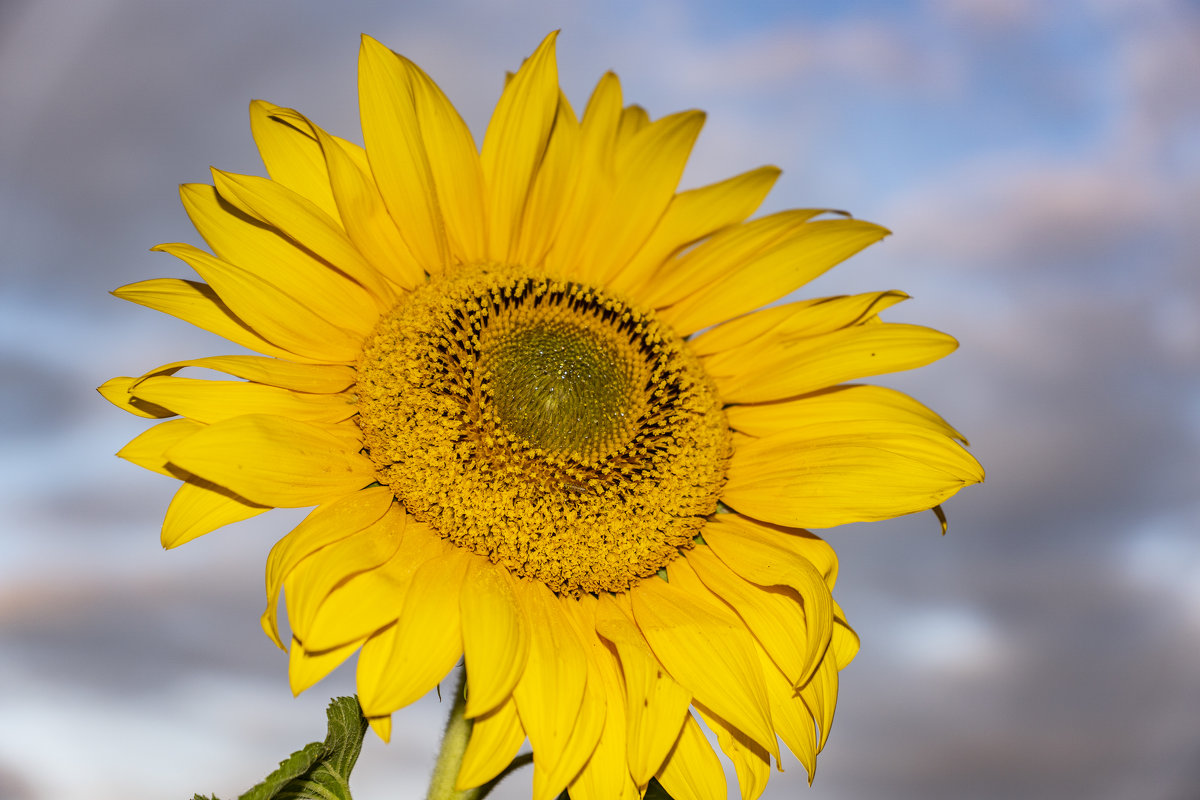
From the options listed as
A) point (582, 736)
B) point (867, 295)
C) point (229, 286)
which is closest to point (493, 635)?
point (582, 736)

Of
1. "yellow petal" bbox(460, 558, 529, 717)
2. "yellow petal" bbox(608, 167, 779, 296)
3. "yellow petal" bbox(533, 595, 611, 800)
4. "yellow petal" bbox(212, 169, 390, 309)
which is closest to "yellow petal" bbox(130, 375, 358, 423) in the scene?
"yellow petal" bbox(212, 169, 390, 309)

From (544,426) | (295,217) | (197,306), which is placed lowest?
(197,306)

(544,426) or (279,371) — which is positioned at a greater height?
(544,426)

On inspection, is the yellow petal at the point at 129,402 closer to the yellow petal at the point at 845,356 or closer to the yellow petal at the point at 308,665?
the yellow petal at the point at 308,665

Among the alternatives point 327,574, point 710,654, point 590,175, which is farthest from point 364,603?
point 590,175

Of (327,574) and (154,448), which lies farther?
(154,448)

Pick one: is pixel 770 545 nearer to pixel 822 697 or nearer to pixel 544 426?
pixel 822 697

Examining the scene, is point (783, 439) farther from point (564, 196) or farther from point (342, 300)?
point (342, 300)
